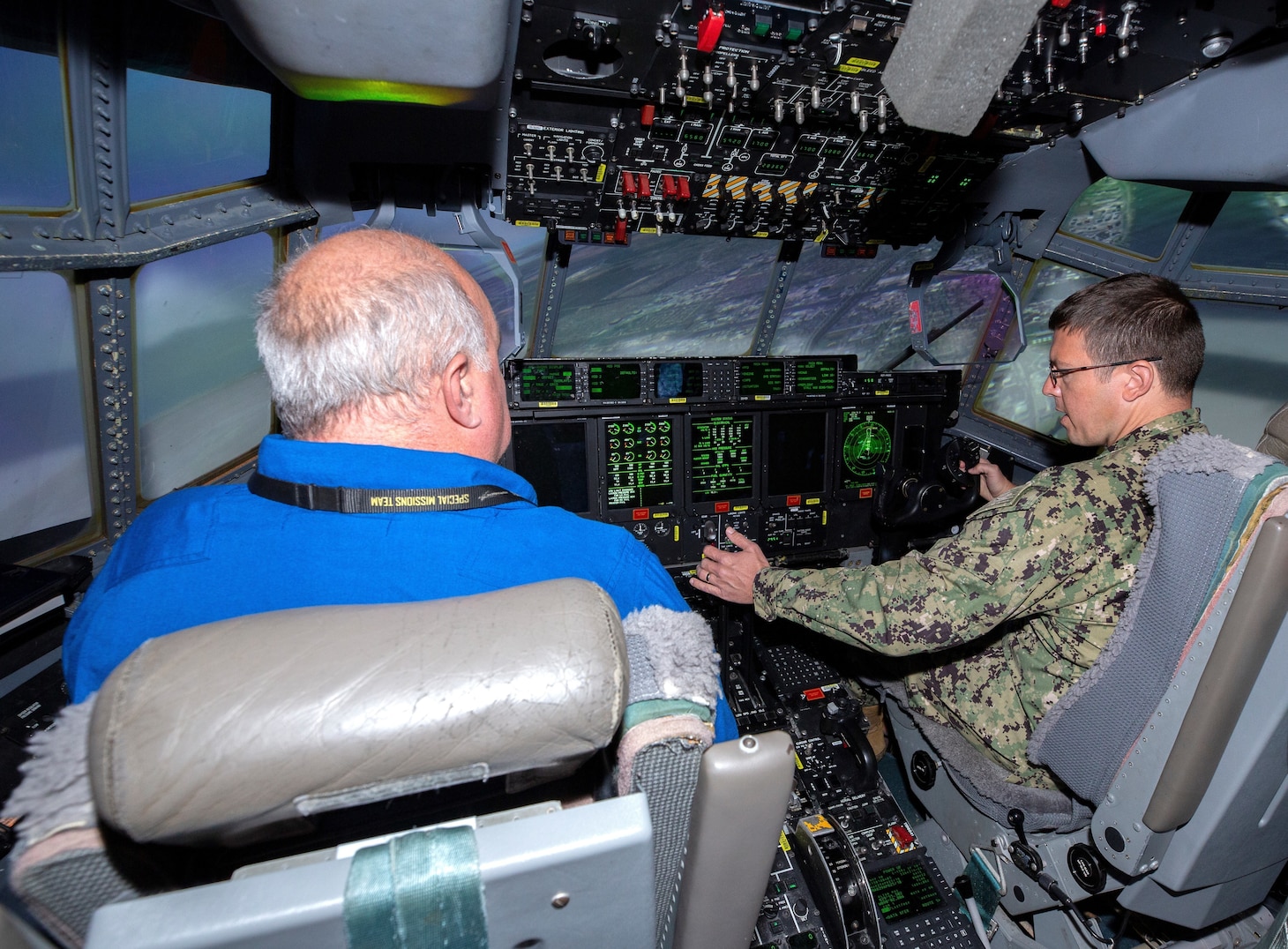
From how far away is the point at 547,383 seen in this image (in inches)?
96.3

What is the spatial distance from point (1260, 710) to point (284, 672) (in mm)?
1647

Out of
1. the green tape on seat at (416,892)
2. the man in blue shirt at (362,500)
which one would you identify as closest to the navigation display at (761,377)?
the man in blue shirt at (362,500)

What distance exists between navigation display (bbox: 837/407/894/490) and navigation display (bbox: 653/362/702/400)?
76 cm

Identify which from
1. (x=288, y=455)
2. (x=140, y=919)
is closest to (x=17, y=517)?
(x=288, y=455)

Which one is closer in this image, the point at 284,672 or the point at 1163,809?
the point at 284,672

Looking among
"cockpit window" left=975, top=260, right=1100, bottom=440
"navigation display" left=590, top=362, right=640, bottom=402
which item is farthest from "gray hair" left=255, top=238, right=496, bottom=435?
"cockpit window" left=975, top=260, right=1100, bottom=440

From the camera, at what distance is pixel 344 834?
770 mm

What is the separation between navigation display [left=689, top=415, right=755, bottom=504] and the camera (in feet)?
8.89

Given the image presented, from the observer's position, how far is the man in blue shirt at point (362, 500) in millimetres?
681

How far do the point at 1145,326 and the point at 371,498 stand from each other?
6.07ft

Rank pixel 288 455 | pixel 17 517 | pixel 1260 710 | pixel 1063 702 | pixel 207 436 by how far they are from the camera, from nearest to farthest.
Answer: pixel 288 455
pixel 1260 710
pixel 1063 702
pixel 17 517
pixel 207 436

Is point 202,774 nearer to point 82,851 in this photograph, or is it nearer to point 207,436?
point 82,851

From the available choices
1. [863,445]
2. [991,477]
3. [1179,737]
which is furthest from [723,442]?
[1179,737]

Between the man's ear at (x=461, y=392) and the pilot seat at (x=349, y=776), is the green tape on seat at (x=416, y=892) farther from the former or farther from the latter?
the man's ear at (x=461, y=392)
